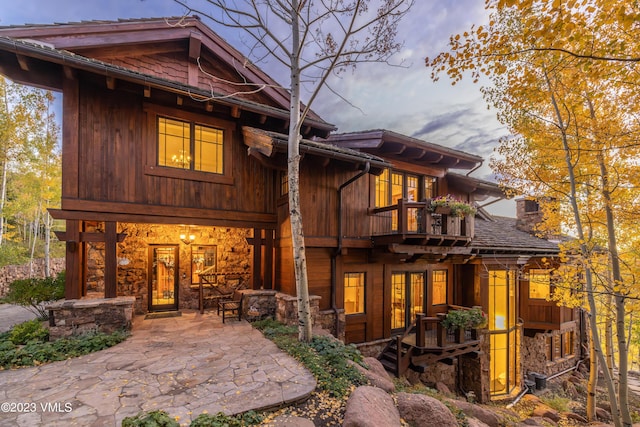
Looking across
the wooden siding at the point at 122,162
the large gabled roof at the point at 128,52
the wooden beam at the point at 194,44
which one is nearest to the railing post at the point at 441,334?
the large gabled roof at the point at 128,52

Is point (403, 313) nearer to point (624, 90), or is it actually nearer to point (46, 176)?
point (624, 90)

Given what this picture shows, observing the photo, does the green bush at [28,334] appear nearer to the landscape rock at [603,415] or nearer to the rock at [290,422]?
the rock at [290,422]

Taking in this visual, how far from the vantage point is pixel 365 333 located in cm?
835

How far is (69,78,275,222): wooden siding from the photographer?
6121mm

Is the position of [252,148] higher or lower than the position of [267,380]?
higher

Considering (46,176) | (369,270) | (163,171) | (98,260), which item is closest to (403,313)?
(369,270)

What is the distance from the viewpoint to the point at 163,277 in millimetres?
8773

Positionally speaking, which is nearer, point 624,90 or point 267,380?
point 267,380

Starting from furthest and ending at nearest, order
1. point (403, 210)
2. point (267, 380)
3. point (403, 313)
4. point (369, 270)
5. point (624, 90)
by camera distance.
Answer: point (403, 313)
point (369, 270)
point (403, 210)
point (624, 90)
point (267, 380)

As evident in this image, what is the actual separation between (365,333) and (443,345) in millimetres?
2202

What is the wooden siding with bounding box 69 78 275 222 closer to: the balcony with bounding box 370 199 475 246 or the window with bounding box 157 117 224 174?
the window with bounding box 157 117 224 174

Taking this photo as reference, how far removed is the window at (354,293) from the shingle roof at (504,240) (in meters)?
3.71

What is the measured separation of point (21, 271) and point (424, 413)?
19.0m

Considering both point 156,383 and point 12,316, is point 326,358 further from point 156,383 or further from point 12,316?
point 12,316
